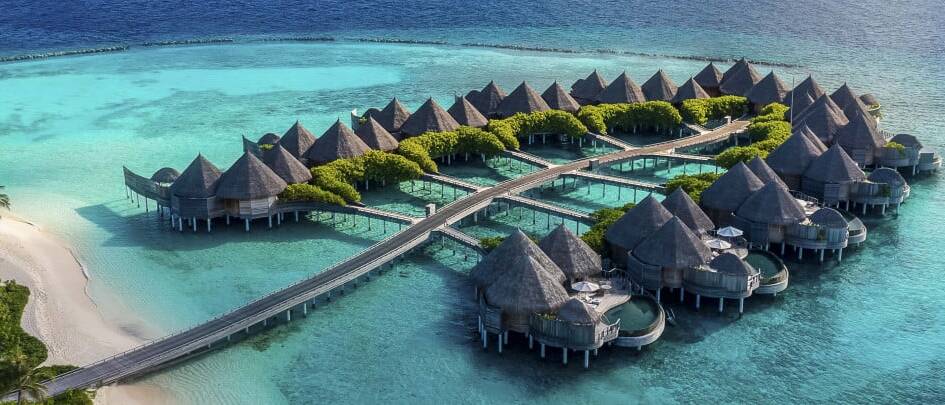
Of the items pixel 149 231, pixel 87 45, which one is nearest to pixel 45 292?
pixel 149 231

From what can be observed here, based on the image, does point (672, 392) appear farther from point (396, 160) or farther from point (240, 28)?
Result: point (240, 28)

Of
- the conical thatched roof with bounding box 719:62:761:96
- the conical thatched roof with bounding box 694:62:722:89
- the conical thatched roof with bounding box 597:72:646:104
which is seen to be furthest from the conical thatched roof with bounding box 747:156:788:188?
the conical thatched roof with bounding box 694:62:722:89

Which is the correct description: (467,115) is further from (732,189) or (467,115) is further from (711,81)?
(711,81)

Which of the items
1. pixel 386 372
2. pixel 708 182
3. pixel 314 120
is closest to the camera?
pixel 386 372

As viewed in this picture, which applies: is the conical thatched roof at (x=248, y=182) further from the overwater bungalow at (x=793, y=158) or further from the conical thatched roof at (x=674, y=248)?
the overwater bungalow at (x=793, y=158)

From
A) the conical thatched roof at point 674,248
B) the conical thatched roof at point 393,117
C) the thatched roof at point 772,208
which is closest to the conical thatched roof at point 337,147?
the conical thatched roof at point 393,117

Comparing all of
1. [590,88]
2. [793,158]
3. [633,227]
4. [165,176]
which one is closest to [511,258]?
[633,227]

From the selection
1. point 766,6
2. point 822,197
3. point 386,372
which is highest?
point 766,6
